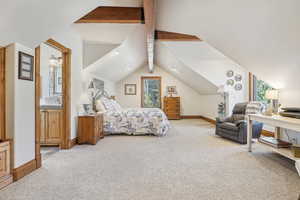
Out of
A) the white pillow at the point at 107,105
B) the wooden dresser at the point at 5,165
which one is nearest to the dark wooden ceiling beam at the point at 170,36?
the white pillow at the point at 107,105

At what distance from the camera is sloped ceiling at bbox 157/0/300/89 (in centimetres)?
254

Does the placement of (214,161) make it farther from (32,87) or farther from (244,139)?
(32,87)

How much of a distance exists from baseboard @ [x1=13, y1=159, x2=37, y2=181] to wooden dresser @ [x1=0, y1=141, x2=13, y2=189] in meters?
0.07

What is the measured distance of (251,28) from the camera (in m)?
2.99

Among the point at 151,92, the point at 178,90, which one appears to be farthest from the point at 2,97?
the point at 178,90

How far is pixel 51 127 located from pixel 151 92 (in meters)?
6.18

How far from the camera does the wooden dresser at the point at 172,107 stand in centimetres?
928

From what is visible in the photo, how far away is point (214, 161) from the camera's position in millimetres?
3193

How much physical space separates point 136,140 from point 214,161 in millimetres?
2127

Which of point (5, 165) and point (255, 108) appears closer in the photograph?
point (5, 165)

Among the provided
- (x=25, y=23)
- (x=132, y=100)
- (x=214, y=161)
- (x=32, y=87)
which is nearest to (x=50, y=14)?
(x=25, y=23)

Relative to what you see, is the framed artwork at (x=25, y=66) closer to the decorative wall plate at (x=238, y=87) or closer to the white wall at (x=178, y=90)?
the decorative wall plate at (x=238, y=87)

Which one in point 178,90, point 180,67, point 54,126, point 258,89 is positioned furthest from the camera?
point 178,90

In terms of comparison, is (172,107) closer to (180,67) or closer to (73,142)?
(180,67)
